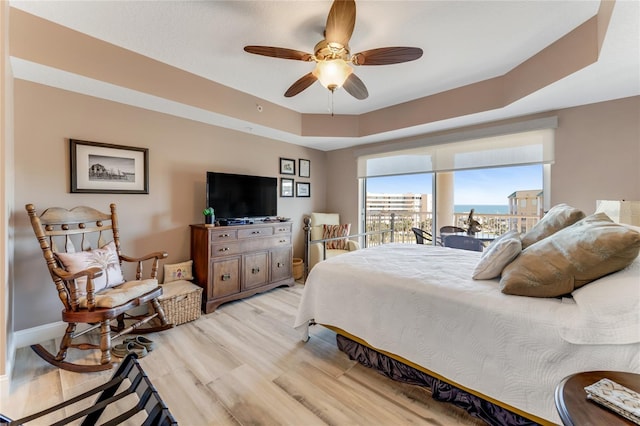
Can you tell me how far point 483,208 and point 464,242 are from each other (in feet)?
5.65

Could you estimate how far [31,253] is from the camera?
2213 millimetres

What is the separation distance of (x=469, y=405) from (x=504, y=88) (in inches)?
116

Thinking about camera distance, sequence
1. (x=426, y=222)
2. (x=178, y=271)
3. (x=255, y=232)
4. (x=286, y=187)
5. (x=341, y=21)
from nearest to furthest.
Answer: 1. (x=341, y=21)
2. (x=178, y=271)
3. (x=255, y=232)
4. (x=286, y=187)
5. (x=426, y=222)

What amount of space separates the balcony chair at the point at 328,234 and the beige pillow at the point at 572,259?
276 cm

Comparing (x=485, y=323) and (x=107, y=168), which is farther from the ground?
(x=107, y=168)

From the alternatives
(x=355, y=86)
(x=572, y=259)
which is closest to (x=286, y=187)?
(x=355, y=86)

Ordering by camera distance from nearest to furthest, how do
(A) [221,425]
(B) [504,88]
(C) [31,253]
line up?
(A) [221,425] → (C) [31,253] → (B) [504,88]

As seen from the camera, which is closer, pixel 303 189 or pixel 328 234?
pixel 328 234

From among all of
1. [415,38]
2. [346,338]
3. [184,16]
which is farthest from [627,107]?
[184,16]

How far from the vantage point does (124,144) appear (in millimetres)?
2666

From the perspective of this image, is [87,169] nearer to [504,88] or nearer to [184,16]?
[184,16]

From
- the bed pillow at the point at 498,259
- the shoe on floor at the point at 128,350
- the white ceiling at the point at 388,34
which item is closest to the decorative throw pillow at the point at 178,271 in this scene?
the shoe on floor at the point at 128,350

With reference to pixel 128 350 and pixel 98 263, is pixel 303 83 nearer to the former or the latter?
pixel 98 263

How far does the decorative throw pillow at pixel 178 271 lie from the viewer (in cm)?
290
